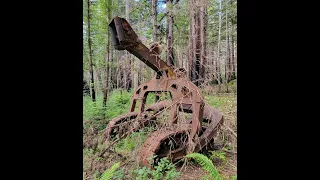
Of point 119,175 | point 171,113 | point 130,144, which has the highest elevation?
point 171,113

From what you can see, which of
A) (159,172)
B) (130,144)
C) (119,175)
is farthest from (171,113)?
(130,144)

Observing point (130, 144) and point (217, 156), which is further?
point (130, 144)

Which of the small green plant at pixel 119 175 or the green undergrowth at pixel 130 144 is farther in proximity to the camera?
the green undergrowth at pixel 130 144

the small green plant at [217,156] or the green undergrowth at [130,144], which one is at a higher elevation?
the green undergrowth at [130,144]

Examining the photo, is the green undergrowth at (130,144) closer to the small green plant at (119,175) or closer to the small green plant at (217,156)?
the small green plant at (119,175)

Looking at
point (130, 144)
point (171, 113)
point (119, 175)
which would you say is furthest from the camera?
point (130, 144)

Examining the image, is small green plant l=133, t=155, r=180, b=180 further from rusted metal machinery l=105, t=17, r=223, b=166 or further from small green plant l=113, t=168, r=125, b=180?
small green plant l=113, t=168, r=125, b=180

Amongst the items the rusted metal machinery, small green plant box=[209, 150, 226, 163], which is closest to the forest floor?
small green plant box=[209, 150, 226, 163]

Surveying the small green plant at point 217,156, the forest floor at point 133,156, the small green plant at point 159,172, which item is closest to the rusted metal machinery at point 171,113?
the small green plant at point 159,172

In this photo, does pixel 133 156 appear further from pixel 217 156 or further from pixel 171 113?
pixel 217 156
